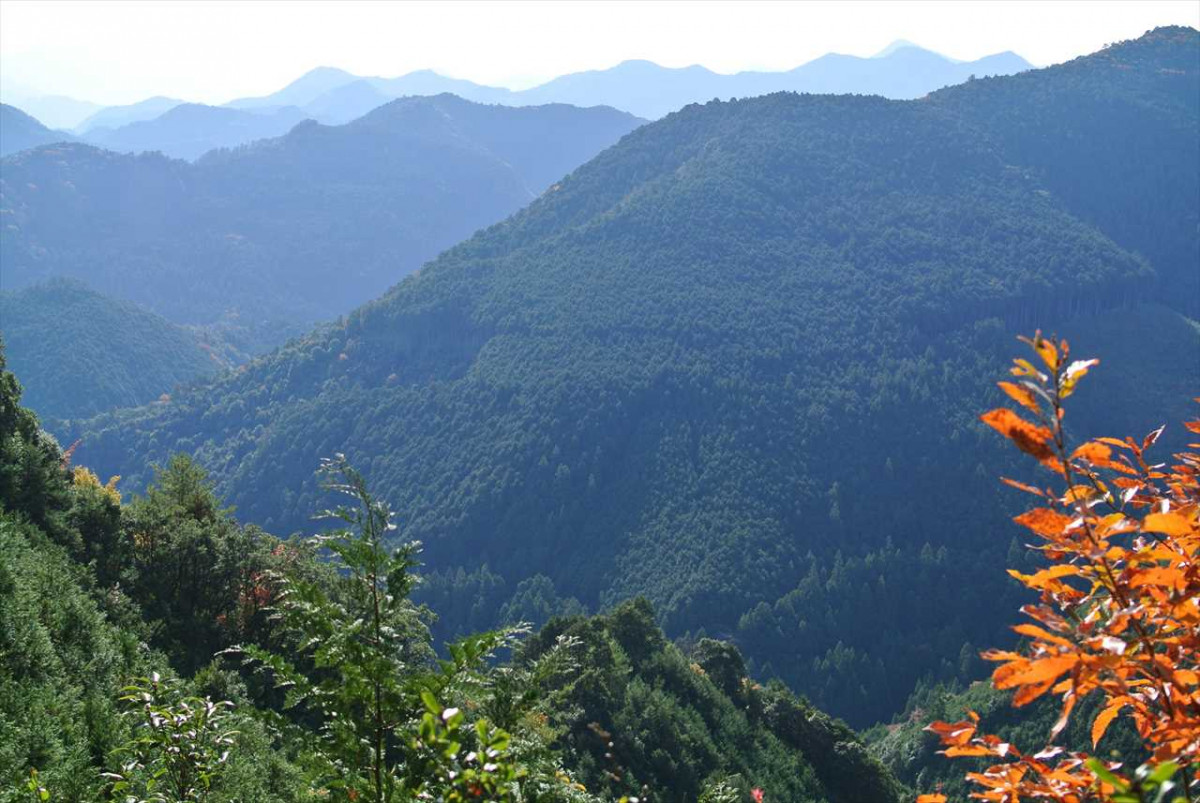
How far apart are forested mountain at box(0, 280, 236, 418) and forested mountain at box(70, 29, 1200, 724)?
20.4m

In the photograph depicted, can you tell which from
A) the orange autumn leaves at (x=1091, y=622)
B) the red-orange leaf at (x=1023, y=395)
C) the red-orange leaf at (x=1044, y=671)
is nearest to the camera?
the red-orange leaf at (x=1044, y=671)

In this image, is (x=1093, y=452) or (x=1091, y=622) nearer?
(x=1093, y=452)

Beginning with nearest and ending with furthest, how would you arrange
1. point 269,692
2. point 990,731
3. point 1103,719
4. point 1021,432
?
point 1021,432, point 1103,719, point 269,692, point 990,731

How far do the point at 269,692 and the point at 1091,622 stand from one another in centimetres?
1484

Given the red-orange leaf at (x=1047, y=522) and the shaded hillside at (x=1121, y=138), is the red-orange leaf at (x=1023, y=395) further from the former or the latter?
the shaded hillside at (x=1121, y=138)

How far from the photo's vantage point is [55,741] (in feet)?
22.2

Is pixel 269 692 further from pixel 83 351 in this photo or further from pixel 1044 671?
pixel 83 351

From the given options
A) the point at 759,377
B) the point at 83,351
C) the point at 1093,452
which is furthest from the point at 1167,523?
the point at 83,351

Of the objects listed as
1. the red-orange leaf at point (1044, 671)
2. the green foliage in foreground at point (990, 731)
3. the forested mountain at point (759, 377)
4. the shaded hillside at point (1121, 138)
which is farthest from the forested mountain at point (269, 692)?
the shaded hillside at point (1121, 138)

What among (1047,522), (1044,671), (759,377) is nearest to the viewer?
(1044,671)

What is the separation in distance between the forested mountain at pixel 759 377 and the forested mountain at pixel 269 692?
122 ft

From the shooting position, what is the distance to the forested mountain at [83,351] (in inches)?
4938

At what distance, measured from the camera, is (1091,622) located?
2.25 metres

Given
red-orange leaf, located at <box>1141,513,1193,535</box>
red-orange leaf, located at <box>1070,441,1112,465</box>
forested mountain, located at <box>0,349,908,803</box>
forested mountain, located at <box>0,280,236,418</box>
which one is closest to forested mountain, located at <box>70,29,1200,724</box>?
forested mountain, located at <box>0,280,236,418</box>
